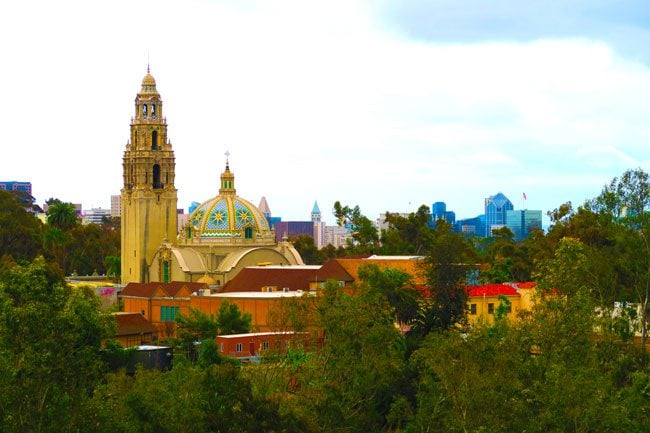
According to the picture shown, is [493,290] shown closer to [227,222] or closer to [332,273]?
[332,273]

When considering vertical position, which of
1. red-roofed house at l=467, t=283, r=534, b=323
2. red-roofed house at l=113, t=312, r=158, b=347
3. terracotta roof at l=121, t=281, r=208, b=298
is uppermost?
terracotta roof at l=121, t=281, r=208, b=298

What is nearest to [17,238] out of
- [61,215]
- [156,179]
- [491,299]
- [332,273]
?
[61,215]

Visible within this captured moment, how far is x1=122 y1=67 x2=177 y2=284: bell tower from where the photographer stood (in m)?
81.1

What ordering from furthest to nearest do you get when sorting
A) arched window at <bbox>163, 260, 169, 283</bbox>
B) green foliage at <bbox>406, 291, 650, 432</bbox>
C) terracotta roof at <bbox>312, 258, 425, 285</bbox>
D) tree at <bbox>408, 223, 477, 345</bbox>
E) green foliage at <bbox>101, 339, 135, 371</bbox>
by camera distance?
arched window at <bbox>163, 260, 169, 283</bbox> → terracotta roof at <bbox>312, 258, 425, 285</bbox> → tree at <bbox>408, 223, 477, 345</bbox> → green foliage at <bbox>101, 339, 135, 371</bbox> → green foliage at <bbox>406, 291, 650, 432</bbox>

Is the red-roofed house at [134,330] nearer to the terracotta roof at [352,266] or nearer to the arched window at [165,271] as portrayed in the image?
the terracotta roof at [352,266]

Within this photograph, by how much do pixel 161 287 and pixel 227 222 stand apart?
9419mm

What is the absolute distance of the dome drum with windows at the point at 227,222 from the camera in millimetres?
77875

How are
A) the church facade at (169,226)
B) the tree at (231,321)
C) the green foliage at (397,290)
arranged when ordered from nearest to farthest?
the green foliage at (397,290), the tree at (231,321), the church facade at (169,226)

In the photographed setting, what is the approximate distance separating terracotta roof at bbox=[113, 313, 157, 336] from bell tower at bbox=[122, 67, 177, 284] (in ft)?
57.3

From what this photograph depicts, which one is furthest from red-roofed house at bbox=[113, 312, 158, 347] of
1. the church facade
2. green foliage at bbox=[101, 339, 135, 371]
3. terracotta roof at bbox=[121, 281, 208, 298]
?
the church facade

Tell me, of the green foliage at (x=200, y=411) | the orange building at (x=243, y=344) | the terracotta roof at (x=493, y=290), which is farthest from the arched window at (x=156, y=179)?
the green foliage at (x=200, y=411)

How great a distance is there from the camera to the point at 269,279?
6894cm

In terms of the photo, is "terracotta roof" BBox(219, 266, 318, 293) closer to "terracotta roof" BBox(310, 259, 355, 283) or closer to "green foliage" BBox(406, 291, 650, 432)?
"terracotta roof" BBox(310, 259, 355, 283)

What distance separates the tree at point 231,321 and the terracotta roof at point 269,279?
820cm
